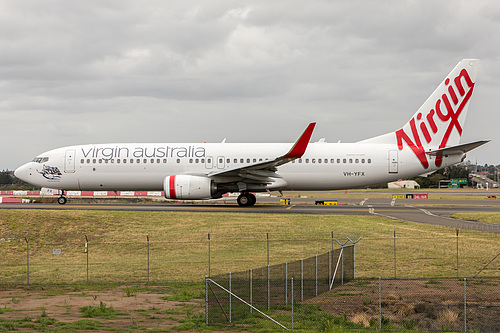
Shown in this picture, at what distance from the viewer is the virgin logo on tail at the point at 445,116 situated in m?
40.8

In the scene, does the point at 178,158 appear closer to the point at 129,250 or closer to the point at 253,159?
the point at 253,159

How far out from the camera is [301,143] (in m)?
35.6

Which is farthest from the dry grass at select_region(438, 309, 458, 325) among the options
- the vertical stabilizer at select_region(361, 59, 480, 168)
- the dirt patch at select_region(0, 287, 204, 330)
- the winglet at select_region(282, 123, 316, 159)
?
the vertical stabilizer at select_region(361, 59, 480, 168)

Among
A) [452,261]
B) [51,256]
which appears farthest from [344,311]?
[51,256]

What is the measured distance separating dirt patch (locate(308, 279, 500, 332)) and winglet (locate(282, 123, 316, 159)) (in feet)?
52.9

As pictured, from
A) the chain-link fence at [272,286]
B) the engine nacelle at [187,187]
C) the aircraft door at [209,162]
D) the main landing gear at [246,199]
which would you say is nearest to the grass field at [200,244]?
the chain-link fence at [272,286]

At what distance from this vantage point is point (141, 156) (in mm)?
40938

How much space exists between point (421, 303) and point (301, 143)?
65.5ft

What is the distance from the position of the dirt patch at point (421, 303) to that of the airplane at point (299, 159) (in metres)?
20.1

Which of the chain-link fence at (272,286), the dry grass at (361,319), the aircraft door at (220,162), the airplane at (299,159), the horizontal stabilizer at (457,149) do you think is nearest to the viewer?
the chain-link fence at (272,286)

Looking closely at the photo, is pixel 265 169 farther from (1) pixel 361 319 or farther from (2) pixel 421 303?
(1) pixel 361 319

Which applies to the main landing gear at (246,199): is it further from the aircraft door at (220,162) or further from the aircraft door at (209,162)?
the aircraft door at (209,162)

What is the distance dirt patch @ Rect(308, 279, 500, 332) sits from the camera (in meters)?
15.3

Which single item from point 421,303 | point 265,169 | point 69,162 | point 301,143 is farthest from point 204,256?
point 69,162
